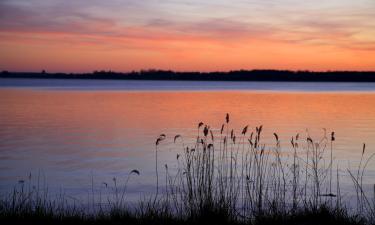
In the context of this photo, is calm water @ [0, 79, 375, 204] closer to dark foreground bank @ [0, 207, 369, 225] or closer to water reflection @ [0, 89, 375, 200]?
water reflection @ [0, 89, 375, 200]

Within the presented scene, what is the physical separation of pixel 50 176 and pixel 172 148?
4.87 meters

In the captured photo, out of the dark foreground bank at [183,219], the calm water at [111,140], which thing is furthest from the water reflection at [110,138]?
the dark foreground bank at [183,219]

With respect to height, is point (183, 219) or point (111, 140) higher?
point (183, 219)

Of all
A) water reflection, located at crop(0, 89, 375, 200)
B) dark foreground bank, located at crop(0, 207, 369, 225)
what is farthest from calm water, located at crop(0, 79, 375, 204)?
dark foreground bank, located at crop(0, 207, 369, 225)

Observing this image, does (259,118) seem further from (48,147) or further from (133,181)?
(133,181)

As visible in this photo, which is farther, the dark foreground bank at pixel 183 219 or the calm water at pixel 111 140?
the calm water at pixel 111 140

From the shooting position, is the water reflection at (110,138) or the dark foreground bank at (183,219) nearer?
the dark foreground bank at (183,219)

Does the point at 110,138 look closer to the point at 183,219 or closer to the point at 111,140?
the point at 111,140

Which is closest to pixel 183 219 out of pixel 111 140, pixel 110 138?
pixel 111 140

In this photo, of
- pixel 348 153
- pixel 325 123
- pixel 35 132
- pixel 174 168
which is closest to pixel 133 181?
pixel 174 168

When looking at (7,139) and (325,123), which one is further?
(325,123)

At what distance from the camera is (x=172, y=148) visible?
15.9 metres

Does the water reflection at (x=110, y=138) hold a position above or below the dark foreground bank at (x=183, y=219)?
below

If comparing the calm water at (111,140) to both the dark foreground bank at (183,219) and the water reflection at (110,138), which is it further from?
the dark foreground bank at (183,219)
